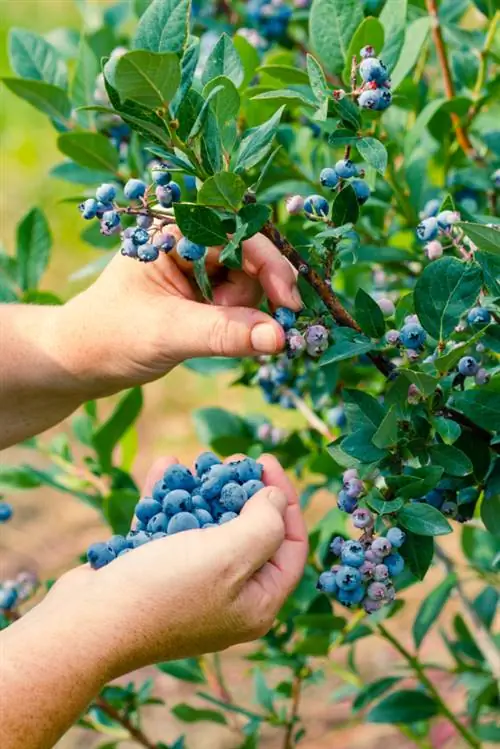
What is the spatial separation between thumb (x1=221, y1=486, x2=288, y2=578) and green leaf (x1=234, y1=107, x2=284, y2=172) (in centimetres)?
37

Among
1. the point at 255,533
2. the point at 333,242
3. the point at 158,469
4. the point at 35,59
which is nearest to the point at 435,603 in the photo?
the point at 158,469

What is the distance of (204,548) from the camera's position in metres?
1.16

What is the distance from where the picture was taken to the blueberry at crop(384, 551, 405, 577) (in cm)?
111

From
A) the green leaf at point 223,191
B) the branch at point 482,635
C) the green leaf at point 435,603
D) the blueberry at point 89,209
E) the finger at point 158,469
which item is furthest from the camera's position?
the branch at point 482,635

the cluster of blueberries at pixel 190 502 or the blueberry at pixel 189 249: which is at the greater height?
the blueberry at pixel 189 249

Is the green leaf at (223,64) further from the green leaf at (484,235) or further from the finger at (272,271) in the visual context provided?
the green leaf at (484,235)

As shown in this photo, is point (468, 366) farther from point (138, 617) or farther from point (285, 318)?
point (138, 617)

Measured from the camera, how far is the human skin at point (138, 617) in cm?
117

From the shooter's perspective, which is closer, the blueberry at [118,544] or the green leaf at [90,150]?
the blueberry at [118,544]

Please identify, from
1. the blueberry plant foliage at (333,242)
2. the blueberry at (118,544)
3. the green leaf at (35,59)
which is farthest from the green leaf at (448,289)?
the green leaf at (35,59)

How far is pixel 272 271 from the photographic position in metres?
1.22

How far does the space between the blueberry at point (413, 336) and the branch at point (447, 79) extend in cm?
58

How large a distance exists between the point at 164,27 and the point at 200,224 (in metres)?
0.20

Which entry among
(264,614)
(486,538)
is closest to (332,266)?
(264,614)
